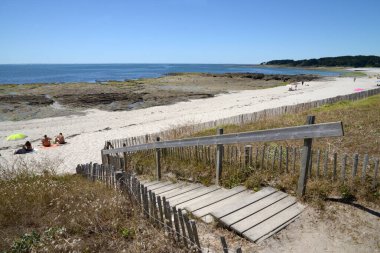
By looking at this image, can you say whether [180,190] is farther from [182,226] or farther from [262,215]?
[182,226]

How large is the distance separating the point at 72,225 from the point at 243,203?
2410 mm

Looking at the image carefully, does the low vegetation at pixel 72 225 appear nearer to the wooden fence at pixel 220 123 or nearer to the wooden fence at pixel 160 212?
the wooden fence at pixel 160 212

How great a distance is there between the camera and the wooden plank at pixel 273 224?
3336mm

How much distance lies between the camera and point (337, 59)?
572 feet

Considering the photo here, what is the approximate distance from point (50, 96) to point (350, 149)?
42.1 metres

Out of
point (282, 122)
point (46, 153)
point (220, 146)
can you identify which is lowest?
point (46, 153)

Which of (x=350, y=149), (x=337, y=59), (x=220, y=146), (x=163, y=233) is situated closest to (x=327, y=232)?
(x=163, y=233)

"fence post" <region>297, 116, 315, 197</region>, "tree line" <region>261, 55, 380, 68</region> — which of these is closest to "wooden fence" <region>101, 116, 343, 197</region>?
"fence post" <region>297, 116, 315, 197</region>

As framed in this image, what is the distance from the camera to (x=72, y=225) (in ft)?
11.8

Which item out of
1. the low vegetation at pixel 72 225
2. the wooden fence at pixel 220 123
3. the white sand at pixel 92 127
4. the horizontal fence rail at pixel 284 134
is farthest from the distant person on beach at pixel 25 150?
the horizontal fence rail at pixel 284 134

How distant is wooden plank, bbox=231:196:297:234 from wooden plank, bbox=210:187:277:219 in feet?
0.85

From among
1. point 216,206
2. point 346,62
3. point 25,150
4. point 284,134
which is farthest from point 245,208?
point 346,62

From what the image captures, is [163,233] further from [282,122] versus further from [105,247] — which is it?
[282,122]

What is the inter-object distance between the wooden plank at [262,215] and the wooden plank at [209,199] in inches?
32.5
